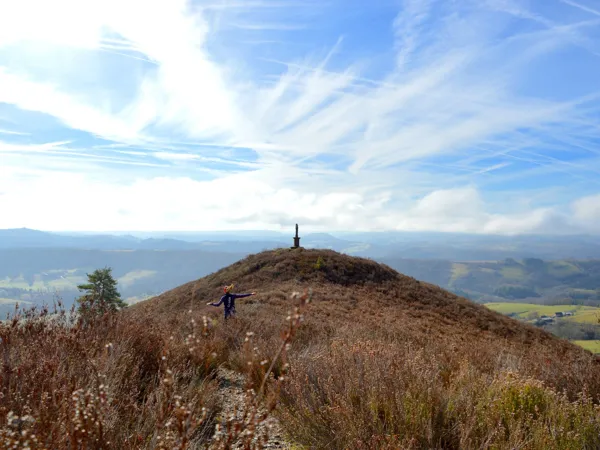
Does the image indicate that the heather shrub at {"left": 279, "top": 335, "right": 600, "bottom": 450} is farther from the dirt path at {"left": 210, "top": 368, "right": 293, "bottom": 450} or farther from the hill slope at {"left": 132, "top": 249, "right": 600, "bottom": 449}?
the dirt path at {"left": 210, "top": 368, "right": 293, "bottom": 450}

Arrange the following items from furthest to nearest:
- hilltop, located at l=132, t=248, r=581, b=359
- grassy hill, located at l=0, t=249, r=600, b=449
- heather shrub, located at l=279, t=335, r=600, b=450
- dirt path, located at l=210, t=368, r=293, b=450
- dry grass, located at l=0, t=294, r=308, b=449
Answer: hilltop, located at l=132, t=248, r=581, b=359 < dirt path, located at l=210, t=368, r=293, b=450 < heather shrub, located at l=279, t=335, r=600, b=450 < grassy hill, located at l=0, t=249, r=600, b=449 < dry grass, located at l=0, t=294, r=308, b=449

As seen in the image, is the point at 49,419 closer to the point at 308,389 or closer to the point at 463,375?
the point at 308,389

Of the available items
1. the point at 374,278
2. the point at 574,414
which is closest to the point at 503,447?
the point at 574,414

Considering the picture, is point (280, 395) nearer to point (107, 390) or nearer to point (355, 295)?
Answer: point (107, 390)

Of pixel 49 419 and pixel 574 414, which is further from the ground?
pixel 49 419

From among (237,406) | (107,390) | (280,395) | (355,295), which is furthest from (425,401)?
(355,295)

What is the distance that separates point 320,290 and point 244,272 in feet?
26.8

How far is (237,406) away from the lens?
14.3 ft

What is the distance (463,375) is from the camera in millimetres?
4215

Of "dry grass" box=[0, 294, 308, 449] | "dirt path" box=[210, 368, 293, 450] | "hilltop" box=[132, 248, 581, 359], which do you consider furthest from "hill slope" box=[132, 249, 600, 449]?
"hilltop" box=[132, 248, 581, 359]

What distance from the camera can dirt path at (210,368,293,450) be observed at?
11.4 feet

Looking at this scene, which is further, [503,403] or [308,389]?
[308,389]

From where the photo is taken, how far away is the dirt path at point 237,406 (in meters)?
3.48

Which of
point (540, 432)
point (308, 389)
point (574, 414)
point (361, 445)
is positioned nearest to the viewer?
point (361, 445)
